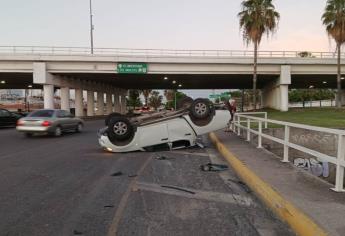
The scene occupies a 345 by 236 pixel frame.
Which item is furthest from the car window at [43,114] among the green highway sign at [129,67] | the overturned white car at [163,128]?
the green highway sign at [129,67]

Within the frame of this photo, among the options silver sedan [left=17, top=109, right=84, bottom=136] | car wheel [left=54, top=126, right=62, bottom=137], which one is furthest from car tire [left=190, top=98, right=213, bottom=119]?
car wheel [left=54, top=126, right=62, bottom=137]

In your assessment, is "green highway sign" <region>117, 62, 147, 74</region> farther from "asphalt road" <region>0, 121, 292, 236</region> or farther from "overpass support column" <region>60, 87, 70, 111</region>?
"asphalt road" <region>0, 121, 292, 236</region>

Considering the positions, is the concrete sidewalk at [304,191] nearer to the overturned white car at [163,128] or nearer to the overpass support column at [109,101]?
the overturned white car at [163,128]

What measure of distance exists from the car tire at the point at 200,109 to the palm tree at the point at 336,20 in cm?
3433

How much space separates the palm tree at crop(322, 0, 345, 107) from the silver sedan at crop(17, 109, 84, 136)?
31748 millimetres

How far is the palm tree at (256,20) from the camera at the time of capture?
43.7m

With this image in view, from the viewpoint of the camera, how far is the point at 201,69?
1783 inches

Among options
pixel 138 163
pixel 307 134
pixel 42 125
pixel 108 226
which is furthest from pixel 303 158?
pixel 42 125

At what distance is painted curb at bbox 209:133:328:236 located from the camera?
4965 millimetres

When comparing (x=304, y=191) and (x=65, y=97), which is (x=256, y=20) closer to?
(x=65, y=97)

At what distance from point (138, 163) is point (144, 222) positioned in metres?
5.79

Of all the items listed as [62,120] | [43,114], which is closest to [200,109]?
[62,120]

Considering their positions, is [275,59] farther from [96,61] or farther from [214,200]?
[214,200]

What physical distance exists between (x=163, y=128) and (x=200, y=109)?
1.40 meters
